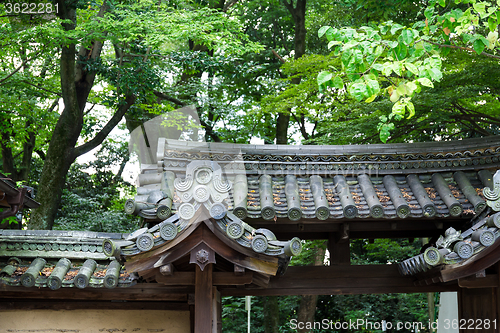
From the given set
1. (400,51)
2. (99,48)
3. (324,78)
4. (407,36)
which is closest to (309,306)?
(99,48)

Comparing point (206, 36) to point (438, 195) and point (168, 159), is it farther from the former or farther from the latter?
point (438, 195)

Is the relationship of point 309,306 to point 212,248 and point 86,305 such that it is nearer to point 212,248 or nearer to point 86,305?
point 86,305

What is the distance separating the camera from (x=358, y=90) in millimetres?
5039

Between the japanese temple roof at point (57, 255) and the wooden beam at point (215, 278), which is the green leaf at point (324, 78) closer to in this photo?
the wooden beam at point (215, 278)

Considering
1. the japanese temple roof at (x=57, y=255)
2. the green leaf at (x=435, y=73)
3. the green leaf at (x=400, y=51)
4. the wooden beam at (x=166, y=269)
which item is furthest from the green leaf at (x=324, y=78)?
the japanese temple roof at (x=57, y=255)

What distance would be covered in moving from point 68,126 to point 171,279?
9151 mm

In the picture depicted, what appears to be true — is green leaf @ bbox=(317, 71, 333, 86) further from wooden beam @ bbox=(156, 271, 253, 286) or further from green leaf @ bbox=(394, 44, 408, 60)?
wooden beam @ bbox=(156, 271, 253, 286)

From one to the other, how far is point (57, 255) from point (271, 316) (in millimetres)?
10473

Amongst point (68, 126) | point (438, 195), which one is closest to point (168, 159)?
point (438, 195)

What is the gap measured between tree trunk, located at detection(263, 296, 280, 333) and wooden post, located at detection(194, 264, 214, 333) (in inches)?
413

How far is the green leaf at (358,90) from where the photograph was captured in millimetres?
5020

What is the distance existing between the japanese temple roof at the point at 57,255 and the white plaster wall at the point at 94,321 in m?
0.67

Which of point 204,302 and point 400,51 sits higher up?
point 400,51

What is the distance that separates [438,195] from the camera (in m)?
6.38
